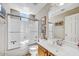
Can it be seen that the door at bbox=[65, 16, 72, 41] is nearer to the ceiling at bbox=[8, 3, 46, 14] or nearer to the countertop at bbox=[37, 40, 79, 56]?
the countertop at bbox=[37, 40, 79, 56]

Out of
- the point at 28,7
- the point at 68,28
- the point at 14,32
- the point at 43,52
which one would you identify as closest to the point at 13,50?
the point at 14,32

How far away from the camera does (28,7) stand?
62.6 inches

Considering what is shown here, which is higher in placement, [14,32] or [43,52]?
[14,32]

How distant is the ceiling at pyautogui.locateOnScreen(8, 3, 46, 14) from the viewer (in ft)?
5.19

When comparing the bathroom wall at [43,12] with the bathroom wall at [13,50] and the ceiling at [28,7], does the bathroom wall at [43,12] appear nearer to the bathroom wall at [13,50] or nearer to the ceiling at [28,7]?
the ceiling at [28,7]

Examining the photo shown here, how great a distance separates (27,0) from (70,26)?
701 millimetres

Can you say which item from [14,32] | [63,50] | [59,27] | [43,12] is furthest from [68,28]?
[14,32]

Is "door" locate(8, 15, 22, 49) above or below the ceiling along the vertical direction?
below

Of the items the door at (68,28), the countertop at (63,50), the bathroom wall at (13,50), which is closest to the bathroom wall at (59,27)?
the door at (68,28)

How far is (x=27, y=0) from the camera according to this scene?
5.26 feet

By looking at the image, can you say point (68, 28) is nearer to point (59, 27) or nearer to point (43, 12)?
point (59, 27)

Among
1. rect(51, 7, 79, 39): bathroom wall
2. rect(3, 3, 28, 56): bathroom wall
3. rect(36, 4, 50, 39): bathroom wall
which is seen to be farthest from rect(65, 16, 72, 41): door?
rect(3, 3, 28, 56): bathroom wall

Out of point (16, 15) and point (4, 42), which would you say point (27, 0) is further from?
point (4, 42)

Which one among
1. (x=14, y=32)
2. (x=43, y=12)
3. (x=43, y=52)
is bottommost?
(x=43, y=52)
